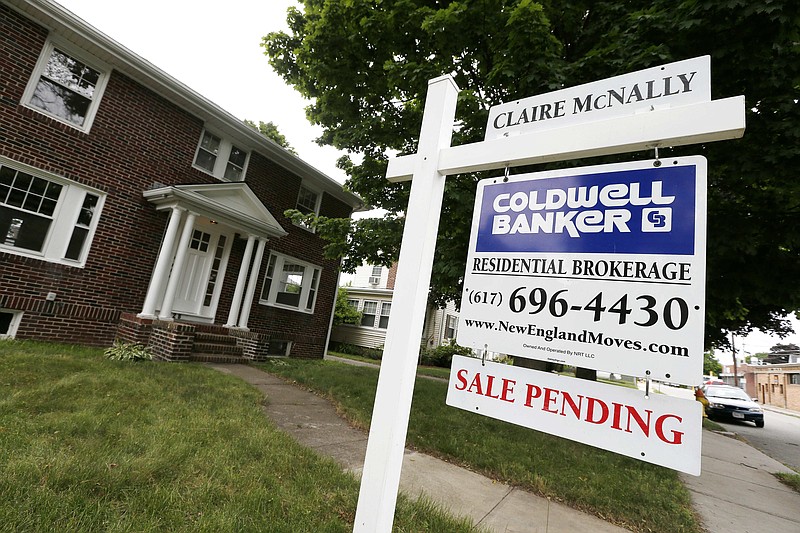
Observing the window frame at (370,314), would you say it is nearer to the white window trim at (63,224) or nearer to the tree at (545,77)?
the tree at (545,77)

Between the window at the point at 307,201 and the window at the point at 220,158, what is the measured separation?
219 cm

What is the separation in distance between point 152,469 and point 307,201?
11.1m

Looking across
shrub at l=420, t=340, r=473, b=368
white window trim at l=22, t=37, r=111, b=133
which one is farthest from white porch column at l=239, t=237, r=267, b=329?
shrub at l=420, t=340, r=473, b=368

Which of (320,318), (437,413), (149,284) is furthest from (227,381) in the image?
(320,318)

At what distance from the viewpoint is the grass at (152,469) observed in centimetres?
218

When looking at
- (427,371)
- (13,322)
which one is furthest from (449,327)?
(13,322)

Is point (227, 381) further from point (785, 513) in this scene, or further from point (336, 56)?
point (785, 513)

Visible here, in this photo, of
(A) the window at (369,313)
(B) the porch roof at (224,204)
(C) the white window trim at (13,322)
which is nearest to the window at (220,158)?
(B) the porch roof at (224,204)

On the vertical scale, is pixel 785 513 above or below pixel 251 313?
below

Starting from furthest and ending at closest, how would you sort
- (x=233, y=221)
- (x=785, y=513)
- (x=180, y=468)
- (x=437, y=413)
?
1. (x=233, y=221)
2. (x=437, y=413)
3. (x=785, y=513)
4. (x=180, y=468)

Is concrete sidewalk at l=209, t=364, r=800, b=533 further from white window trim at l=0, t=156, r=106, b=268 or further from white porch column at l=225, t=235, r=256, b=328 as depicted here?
white window trim at l=0, t=156, r=106, b=268

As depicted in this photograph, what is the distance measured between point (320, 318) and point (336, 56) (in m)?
9.03

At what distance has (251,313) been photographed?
11094 mm

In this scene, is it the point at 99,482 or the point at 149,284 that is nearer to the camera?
the point at 99,482
